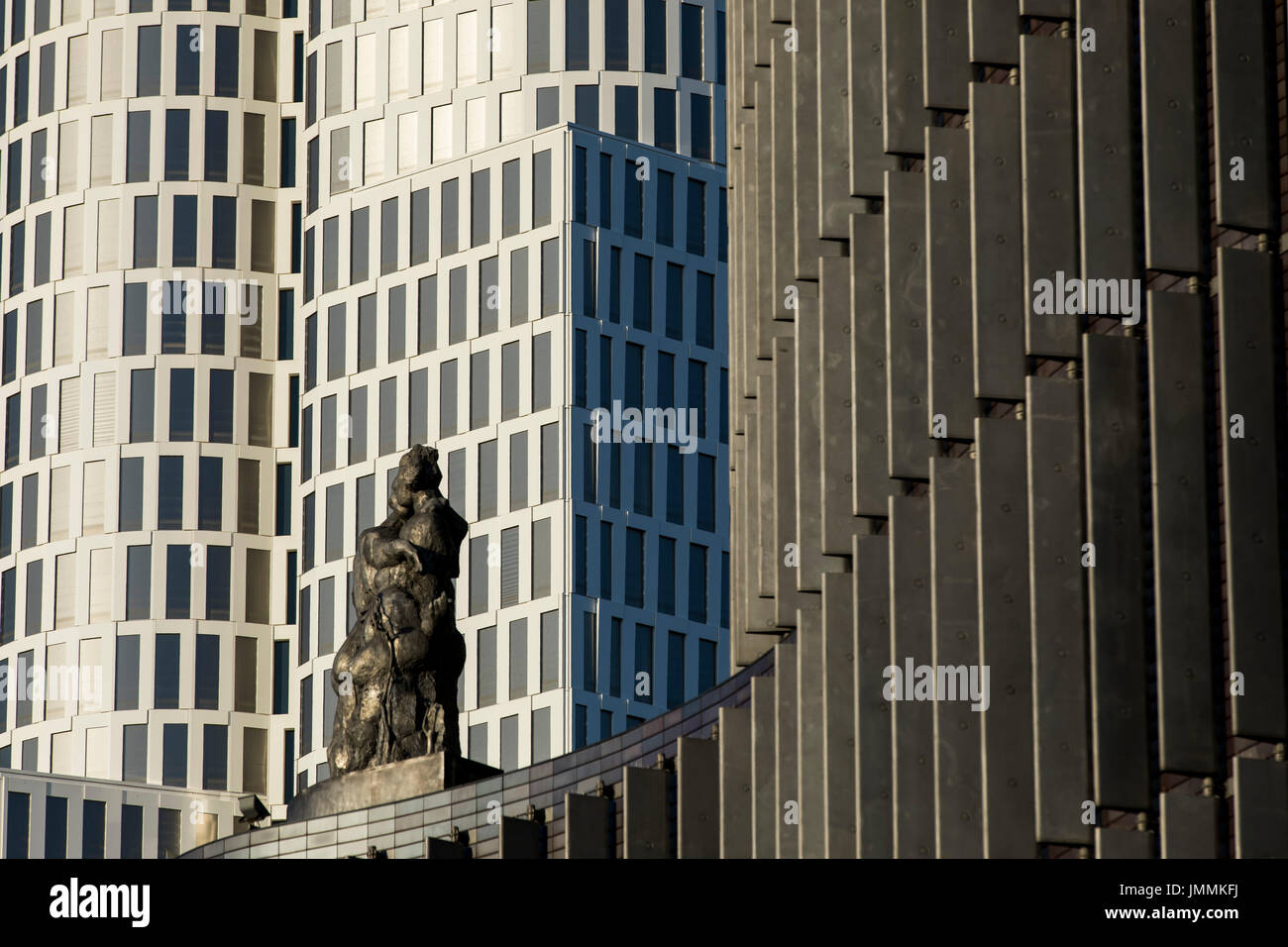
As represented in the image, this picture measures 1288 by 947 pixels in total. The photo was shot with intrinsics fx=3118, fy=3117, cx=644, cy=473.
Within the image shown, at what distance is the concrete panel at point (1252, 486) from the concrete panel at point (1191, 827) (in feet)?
2.65

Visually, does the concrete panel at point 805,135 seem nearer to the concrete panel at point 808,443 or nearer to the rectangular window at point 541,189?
the concrete panel at point 808,443

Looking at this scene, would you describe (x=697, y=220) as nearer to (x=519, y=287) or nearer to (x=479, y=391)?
(x=519, y=287)

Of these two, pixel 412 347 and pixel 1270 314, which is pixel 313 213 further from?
pixel 1270 314

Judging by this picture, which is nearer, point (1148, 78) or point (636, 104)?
point (1148, 78)

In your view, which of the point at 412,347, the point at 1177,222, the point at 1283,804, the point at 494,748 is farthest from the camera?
the point at 412,347

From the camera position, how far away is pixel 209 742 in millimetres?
105938

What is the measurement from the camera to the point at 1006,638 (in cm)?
3366

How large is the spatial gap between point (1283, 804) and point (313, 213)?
7965 cm

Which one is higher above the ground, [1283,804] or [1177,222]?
[1177,222]

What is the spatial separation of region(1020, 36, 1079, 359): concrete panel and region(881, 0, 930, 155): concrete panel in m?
4.69

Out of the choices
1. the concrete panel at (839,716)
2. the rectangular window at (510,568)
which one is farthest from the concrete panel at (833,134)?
the rectangular window at (510,568)

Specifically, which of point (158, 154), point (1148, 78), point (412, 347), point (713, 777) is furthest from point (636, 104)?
point (1148, 78)

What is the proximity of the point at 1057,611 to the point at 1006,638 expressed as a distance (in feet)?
2.92

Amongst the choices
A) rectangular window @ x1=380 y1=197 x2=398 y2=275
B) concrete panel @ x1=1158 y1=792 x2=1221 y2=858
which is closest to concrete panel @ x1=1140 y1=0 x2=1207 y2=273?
concrete panel @ x1=1158 y1=792 x2=1221 y2=858
